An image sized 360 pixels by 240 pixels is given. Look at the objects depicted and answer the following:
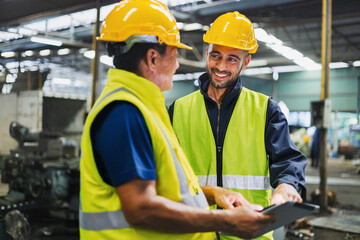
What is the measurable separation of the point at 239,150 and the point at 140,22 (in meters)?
1.11

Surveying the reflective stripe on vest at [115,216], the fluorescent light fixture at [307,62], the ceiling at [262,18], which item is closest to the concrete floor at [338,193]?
the reflective stripe on vest at [115,216]

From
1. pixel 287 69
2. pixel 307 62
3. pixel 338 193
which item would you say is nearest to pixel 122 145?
pixel 338 193

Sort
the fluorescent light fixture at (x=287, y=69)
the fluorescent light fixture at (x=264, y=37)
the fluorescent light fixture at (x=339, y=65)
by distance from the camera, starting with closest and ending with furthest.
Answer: the fluorescent light fixture at (x=264, y=37), the fluorescent light fixture at (x=339, y=65), the fluorescent light fixture at (x=287, y=69)

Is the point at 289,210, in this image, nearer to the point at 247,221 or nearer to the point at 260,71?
the point at 247,221

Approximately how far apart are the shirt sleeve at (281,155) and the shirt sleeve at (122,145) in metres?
1.03

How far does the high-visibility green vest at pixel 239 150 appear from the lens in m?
2.17

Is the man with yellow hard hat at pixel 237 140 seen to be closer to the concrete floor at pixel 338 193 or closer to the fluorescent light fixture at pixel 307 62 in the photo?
the concrete floor at pixel 338 193

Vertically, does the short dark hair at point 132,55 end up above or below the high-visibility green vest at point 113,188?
above

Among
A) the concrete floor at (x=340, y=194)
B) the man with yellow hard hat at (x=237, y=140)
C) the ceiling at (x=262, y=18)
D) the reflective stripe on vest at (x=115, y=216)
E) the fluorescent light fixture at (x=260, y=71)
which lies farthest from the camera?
the fluorescent light fixture at (x=260, y=71)

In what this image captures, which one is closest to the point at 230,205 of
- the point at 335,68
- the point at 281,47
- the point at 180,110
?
the point at 180,110

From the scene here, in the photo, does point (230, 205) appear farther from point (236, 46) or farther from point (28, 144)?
point (28, 144)

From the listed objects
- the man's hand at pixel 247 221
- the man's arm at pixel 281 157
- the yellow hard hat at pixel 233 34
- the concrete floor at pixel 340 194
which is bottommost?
the concrete floor at pixel 340 194

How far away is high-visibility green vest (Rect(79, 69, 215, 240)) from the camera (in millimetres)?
1227

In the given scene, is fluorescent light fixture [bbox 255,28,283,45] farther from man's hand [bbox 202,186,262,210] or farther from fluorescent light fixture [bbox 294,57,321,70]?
man's hand [bbox 202,186,262,210]
